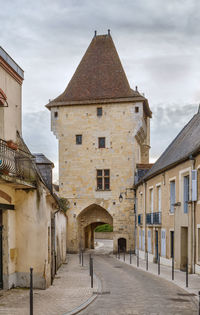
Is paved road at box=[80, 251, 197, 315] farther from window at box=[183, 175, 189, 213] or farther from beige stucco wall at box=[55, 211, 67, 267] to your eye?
beige stucco wall at box=[55, 211, 67, 267]

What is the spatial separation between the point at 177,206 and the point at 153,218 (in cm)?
540

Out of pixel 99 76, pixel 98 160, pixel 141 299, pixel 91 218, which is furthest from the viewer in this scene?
pixel 91 218

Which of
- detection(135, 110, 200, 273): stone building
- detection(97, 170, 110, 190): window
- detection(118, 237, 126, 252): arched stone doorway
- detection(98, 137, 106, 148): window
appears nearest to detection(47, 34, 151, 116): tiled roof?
detection(98, 137, 106, 148): window

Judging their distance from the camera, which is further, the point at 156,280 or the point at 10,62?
the point at 156,280

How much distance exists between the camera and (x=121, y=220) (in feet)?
113

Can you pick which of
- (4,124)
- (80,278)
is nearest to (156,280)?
(80,278)

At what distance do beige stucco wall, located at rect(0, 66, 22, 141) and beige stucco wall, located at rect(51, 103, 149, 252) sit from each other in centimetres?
2065

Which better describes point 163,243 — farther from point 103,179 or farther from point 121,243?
point 121,243

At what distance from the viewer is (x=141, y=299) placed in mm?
11133

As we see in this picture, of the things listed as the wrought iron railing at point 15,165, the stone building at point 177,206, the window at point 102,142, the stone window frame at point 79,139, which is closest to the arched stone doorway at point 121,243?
the stone building at point 177,206

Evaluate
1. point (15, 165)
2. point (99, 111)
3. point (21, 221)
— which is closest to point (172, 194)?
point (21, 221)

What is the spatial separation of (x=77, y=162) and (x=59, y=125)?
3.68 meters

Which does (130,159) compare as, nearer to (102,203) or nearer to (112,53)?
(102,203)

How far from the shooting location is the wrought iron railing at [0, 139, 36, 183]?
11.1m
